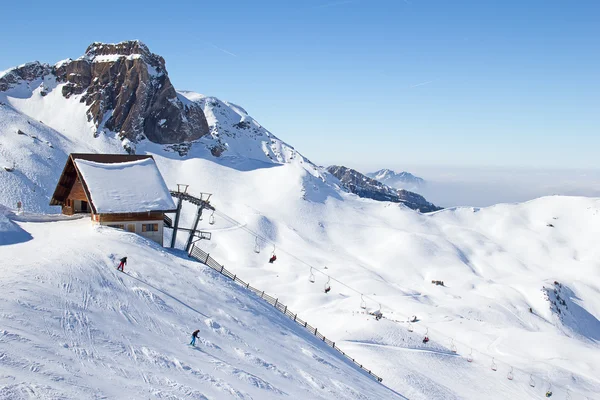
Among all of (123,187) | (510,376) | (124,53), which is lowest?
(510,376)

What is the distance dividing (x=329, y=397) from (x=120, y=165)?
25.4m

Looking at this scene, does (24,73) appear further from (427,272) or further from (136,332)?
(136,332)

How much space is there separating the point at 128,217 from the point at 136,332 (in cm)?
1608

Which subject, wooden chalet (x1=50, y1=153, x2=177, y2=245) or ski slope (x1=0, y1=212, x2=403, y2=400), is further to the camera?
wooden chalet (x1=50, y1=153, x2=177, y2=245)

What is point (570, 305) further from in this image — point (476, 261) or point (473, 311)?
point (473, 311)

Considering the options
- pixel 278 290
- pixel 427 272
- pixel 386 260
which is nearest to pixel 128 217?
pixel 278 290

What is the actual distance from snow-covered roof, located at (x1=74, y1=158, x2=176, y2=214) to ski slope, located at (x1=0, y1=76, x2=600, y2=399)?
265cm

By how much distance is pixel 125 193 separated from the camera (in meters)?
34.7

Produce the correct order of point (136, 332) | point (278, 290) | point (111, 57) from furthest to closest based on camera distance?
point (111, 57), point (278, 290), point (136, 332)

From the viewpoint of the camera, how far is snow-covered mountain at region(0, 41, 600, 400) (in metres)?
17.9

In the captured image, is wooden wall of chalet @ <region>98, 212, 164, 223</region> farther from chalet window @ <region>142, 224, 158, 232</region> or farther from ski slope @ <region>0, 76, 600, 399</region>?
ski slope @ <region>0, 76, 600, 399</region>

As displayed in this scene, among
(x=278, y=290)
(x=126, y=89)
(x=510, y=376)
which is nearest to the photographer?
(x=510, y=376)

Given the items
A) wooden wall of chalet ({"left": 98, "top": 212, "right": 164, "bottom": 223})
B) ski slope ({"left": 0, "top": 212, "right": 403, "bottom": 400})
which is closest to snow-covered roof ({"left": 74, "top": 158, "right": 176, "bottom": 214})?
wooden wall of chalet ({"left": 98, "top": 212, "right": 164, "bottom": 223})

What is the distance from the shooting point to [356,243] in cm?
10594
